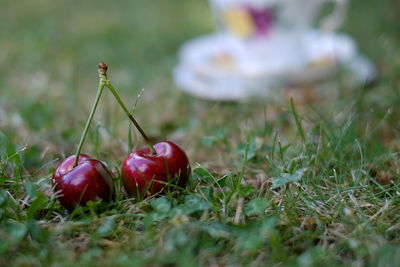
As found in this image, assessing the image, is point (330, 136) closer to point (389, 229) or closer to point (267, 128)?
point (267, 128)

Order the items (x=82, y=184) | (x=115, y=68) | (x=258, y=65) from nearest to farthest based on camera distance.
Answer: (x=82, y=184)
(x=258, y=65)
(x=115, y=68)

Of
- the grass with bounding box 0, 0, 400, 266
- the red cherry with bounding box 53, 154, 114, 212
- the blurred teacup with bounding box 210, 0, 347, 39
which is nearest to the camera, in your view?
the grass with bounding box 0, 0, 400, 266

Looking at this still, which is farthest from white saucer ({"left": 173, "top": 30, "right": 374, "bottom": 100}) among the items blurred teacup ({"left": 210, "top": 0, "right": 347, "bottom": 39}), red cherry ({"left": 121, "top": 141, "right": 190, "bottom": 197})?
red cherry ({"left": 121, "top": 141, "right": 190, "bottom": 197})

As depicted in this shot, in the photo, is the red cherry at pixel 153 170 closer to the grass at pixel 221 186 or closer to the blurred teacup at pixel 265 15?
the grass at pixel 221 186

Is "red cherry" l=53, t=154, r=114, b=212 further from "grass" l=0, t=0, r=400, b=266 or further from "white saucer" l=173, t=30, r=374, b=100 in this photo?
"white saucer" l=173, t=30, r=374, b=100

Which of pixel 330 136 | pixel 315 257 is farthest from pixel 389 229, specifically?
pixel 330 136

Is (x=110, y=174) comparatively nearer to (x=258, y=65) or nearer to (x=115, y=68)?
(x=258, y=65)

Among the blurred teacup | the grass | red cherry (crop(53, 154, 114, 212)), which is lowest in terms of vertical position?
the grass

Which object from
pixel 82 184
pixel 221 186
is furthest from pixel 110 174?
pixel 221 186
